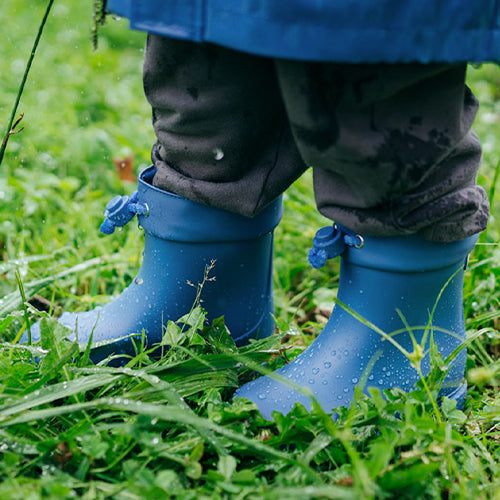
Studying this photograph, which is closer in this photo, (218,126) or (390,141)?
(390,141)

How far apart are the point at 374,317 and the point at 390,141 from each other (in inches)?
13.9

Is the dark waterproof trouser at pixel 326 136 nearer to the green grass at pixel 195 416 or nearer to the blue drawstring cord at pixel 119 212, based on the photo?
the blue drawstring cord at pixel 119 212

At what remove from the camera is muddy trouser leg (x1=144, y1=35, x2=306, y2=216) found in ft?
3.22

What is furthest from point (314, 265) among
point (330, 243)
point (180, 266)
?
point (180, 266)

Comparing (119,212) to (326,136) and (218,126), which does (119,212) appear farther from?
(326,136)

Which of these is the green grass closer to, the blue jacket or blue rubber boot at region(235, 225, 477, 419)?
blue rubber boot at region(235, 225, 477, 419)

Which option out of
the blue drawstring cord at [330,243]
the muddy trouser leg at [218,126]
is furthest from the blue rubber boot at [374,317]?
the muddy trouser leg at [218,126]

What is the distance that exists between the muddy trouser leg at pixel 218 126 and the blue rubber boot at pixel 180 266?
5cm

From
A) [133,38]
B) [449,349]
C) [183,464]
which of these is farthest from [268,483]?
[133,38]

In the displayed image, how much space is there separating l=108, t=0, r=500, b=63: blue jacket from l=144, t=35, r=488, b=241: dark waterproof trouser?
2.0 inches

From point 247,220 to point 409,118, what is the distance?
412mm

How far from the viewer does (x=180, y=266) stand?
116cm

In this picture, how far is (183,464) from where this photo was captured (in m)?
0.88

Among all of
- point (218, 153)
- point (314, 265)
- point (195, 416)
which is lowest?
point (195, 416)
